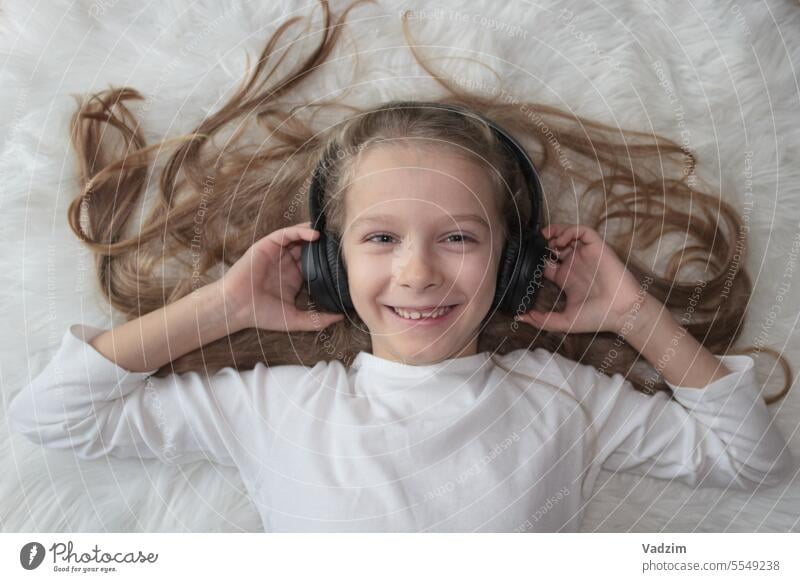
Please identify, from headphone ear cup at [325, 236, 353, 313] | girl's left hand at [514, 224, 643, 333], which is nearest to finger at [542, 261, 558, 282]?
girl's left hand at [514, 224, 643, 333]

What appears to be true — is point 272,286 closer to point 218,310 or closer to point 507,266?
point 218,310

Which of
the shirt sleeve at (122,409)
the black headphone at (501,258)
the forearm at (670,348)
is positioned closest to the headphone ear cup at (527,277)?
the black headphone at (501,258)

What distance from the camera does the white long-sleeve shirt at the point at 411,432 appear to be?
2.63 ft

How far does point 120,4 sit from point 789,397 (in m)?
0.81

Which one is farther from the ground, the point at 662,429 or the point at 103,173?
the point at 103,173

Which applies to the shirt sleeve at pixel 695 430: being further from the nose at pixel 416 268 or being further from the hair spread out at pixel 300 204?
the nose at pixel 416 268

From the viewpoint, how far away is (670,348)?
0.85 metres

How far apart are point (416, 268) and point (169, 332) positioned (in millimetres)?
264

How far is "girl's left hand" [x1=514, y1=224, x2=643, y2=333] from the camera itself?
855 mm

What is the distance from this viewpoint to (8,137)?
33.8 inches

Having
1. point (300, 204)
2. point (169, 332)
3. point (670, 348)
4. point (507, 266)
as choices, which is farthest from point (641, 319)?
point (169, 332)

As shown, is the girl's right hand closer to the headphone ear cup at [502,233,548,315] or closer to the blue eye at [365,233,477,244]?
Result: the blue eye at [365,233,477,244]
